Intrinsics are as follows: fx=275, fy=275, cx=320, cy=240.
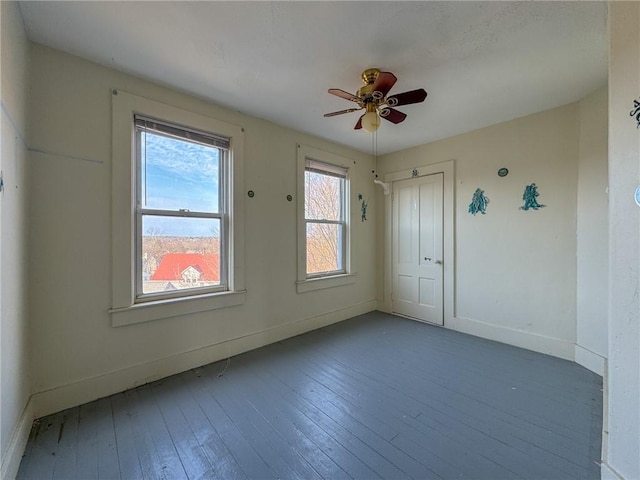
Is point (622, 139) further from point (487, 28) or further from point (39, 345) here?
point (39, 345)

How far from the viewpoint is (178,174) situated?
259cm

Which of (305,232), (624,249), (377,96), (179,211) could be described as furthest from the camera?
(305,232)

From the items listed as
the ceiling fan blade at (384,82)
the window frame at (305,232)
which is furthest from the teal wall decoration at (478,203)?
the ceiling fan blade at (384,82)

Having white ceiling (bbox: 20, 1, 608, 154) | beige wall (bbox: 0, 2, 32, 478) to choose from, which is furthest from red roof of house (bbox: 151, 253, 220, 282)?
white ceiling (bbox: 20, 1, 608, 154)

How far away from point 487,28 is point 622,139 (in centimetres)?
112

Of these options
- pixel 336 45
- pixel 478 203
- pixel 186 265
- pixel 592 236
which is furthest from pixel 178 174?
pixel 592 236

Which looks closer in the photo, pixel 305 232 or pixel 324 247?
pixel 305 232

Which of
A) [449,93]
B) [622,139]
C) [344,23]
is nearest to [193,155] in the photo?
[344,23]

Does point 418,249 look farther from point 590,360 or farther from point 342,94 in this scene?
point 342,94

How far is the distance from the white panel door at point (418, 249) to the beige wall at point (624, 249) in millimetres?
2641

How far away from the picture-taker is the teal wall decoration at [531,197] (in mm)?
3039

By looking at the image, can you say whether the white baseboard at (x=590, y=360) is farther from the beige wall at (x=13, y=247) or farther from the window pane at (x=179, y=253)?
the beige wall at (x=13, y=247)

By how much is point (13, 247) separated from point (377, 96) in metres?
2.55

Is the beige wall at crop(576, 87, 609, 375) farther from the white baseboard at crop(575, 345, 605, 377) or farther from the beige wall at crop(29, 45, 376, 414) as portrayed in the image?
the beige wall at crop(29, 45, 376, 414)
